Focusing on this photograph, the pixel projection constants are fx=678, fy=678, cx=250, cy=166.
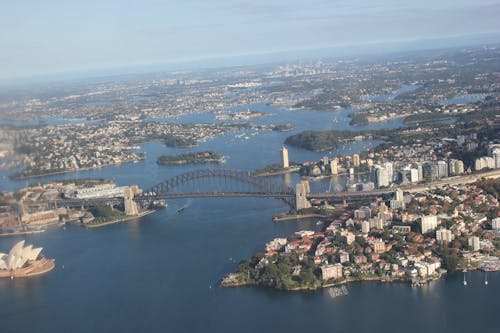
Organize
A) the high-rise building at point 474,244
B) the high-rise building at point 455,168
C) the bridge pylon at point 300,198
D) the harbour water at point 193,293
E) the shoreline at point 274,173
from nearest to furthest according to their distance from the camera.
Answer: the harbour water at point 193,293 < the high-rise building at point 474,244 < the bridge pylon at point 300,198 < the high-rise building at point 455,168 < the shoreline at point 274,173

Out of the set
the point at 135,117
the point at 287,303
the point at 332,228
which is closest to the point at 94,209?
the point at 332,228

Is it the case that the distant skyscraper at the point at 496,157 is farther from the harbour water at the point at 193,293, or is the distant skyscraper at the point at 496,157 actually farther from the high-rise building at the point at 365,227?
the high-rise building at the point at 365,227

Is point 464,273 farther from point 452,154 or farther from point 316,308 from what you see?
point 452,154

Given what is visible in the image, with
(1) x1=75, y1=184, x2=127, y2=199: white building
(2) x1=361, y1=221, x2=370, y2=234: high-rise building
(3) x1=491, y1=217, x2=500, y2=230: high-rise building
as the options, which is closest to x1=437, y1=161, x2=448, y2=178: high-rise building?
(3) x1=491, y1=217, x2=500, y2=230: high-rise building

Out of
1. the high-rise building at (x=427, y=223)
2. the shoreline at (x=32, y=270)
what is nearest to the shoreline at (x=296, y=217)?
the high-rise building at (x=427, y=223)

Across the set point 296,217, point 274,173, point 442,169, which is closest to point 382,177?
point 442,169

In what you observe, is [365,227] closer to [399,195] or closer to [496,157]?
[399,195]
